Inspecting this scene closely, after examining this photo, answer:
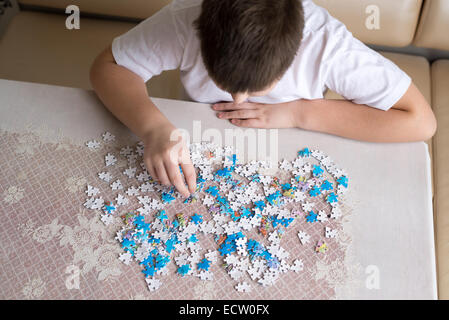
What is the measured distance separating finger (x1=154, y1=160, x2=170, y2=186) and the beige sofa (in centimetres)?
67

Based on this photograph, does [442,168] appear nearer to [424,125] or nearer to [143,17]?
[424,125]

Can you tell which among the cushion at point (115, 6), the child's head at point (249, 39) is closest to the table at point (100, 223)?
the child's head at point (249, 39)

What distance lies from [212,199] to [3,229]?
496mm

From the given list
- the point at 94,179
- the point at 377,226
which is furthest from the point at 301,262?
the point at 94,179

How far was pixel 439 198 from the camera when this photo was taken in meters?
1.42

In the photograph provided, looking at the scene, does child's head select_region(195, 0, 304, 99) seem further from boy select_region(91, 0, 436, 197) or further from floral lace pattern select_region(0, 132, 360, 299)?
floral lace pattern select_region(0, 132, 360, 299)

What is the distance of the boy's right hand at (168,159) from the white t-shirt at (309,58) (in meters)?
0.23

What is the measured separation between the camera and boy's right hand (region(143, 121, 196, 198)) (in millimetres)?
972

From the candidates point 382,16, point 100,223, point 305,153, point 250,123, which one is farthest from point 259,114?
point 382,16

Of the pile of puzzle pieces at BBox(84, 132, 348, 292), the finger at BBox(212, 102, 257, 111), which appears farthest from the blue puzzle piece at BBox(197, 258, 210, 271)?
the finger at BBox(212, 102, 257, 111)

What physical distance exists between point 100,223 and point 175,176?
209 millimetres

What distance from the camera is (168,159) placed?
971 mm

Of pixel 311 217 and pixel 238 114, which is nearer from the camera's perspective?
pixel 311 217

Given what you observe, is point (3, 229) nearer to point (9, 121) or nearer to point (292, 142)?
point (9, 121)
